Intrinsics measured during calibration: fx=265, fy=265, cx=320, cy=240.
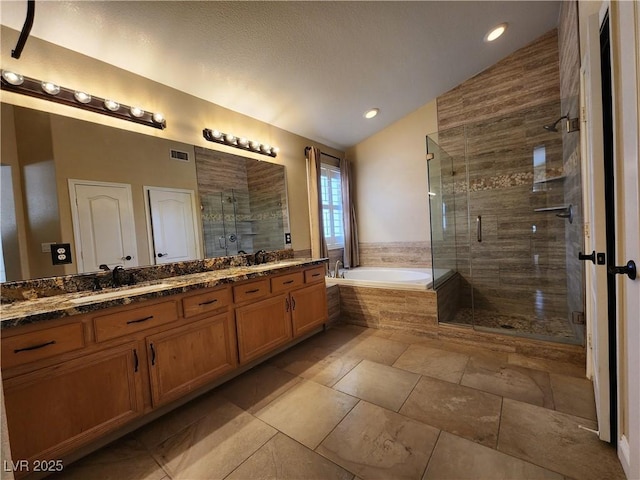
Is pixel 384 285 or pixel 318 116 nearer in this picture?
pixel 384 285

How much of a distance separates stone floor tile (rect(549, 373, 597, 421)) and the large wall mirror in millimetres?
2765

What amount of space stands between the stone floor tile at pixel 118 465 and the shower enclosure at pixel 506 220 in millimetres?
2722

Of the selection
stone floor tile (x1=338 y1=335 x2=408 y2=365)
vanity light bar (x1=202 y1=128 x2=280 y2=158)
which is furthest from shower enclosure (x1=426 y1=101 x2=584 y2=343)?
vanity light bar (x1=202 y1=128 x2=280 y2=158)

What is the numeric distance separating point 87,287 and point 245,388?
131 centimetres

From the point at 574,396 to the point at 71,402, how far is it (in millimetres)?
2893

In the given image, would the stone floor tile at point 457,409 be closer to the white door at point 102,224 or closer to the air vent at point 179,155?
the white door at point 102,224

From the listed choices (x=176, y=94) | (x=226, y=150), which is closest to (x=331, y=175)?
(x=226, y=150)

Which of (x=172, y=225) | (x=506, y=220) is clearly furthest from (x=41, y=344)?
(x=506, y=220)

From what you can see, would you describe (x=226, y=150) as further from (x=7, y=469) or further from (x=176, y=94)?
(x=7, y=469)

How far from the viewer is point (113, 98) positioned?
197 centimetres

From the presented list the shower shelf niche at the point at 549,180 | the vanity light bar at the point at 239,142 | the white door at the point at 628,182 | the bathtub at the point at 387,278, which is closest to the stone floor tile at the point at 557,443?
the white door at the point at 628,182

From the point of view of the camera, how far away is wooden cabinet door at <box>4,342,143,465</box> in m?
1.16

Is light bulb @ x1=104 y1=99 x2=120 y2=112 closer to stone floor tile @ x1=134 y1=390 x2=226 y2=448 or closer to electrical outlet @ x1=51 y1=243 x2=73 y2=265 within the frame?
electrical outlet @ x1=51 y1=243 x2=73 y2=265

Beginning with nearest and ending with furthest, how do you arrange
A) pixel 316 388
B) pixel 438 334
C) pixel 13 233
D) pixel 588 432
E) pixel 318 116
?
pixel 588 432 → pixel 13 233 → pixel 316 388 → pixel 438 334 → pixel 318 116
